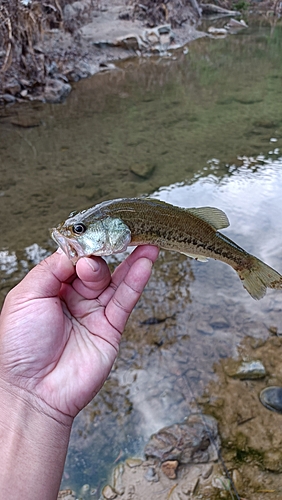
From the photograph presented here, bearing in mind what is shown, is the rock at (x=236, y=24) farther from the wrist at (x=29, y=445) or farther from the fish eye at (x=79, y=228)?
the wrist at (x=29, y=445)

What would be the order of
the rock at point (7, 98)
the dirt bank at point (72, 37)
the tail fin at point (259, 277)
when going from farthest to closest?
the dirt bank at point (72, 37) → the rock at point (7, 98) → the tail fin at point (259, 277)

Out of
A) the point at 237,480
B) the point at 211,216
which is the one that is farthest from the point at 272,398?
the point at 211,216

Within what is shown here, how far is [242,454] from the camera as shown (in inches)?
154

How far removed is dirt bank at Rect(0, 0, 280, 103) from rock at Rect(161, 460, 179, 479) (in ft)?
42.2

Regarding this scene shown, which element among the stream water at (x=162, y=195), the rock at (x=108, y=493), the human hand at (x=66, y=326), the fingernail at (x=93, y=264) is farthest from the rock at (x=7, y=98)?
the rock at (x=108, y=493)

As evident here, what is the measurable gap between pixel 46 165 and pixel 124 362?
6.43 m

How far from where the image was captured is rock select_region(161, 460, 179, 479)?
3739 mm

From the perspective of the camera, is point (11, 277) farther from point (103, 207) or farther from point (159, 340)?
point (103, 207)

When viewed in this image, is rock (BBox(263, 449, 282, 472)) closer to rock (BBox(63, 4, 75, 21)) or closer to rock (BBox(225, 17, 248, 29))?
rock (BBox(63, 4, 75, 21))

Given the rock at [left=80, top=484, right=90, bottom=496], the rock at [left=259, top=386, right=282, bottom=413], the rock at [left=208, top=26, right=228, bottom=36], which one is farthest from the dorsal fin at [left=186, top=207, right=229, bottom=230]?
the rock at [left=208, top=26, right=228, bottom=36]

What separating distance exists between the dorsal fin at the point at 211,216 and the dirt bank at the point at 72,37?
12.5m

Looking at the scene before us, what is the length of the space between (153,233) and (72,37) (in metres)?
18.4

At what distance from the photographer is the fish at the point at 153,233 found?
264 cm

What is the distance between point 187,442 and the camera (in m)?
3.93
